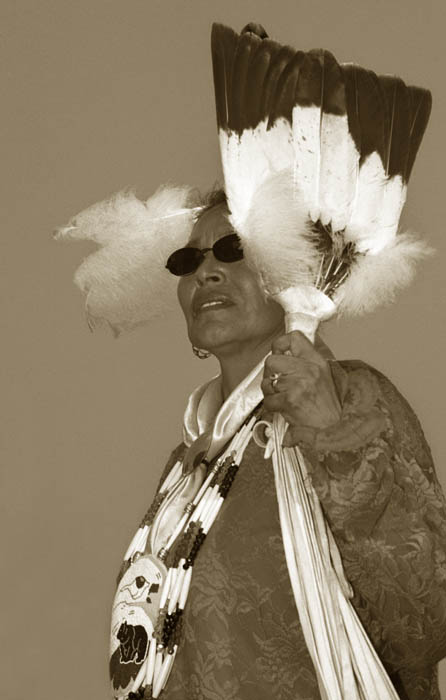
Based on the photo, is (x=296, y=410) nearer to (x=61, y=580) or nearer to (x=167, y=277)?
(x=167, y=277)

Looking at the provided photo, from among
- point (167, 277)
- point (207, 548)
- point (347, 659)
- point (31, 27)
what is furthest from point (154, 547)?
point (31, 27)

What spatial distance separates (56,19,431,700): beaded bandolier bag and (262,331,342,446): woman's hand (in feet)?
0.28

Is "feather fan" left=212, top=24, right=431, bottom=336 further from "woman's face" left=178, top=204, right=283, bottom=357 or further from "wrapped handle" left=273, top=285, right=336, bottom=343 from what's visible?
"woman's face" left=178, top=204, right=283, bottom=357

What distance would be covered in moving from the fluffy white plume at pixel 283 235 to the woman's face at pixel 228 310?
0.18 m

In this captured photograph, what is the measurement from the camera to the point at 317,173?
6.52 feet

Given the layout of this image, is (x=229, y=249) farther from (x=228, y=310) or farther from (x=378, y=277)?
(x=378, y=277)

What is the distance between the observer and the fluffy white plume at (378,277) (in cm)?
198

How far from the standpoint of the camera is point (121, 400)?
354cm

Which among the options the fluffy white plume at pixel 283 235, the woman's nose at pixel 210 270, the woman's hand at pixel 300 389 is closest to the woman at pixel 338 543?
the woman's hand at pixel 300 389

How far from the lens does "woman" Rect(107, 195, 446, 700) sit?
1806mm

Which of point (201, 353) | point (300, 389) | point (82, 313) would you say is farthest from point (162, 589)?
point (82, 313)

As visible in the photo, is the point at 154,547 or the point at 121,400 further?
the point at 121,400

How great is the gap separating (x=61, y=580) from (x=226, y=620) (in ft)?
5.22

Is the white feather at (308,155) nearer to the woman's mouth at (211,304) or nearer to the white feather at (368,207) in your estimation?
the white feather at (368,207)
